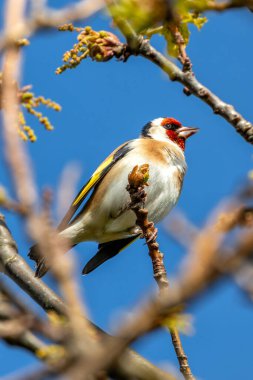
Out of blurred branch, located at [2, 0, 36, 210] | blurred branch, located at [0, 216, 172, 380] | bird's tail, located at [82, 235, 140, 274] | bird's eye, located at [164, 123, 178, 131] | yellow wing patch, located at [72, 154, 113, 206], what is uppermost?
bird's eye, located at [164, 123, 178, 131]

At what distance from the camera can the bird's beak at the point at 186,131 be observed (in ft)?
21.3

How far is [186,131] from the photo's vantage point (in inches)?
258

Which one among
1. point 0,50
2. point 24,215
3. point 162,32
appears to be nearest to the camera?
point 24,215

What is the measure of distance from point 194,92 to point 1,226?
4.16ft

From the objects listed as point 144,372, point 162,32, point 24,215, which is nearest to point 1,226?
point 162,32

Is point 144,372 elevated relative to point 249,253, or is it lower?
elevated

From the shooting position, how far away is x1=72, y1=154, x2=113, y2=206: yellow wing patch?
5391 mm

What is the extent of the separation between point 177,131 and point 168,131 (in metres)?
0.10

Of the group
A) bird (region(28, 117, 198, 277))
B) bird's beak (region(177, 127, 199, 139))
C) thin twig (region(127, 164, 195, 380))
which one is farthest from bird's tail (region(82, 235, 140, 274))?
thin twig (region(127, 164, 195, 380))

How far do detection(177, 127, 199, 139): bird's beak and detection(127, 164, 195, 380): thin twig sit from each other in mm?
3391

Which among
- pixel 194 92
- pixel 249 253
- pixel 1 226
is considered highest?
pixel 1 226

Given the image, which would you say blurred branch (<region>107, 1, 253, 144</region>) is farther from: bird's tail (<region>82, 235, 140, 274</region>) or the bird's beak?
the bird's beak

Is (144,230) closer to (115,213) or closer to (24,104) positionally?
(24,104)

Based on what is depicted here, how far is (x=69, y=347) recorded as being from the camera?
28.7 inches
